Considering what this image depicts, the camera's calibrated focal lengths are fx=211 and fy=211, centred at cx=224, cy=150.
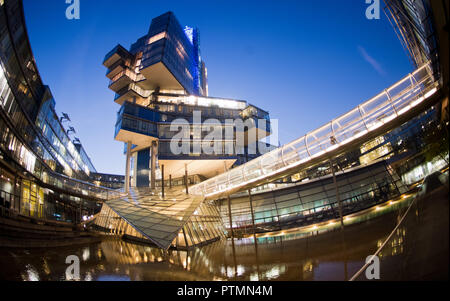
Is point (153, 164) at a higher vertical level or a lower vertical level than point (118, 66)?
lower

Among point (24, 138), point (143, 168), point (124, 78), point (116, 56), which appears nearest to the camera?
point (24, 138)

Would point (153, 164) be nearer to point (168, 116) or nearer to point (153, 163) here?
point (153, 163)

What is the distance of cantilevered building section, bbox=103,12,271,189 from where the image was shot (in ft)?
153

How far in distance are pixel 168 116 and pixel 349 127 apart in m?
47.1

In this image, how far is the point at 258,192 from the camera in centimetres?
3319

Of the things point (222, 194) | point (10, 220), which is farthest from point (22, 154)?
point (222, 194)

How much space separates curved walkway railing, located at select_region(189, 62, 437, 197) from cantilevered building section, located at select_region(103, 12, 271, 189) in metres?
24.5

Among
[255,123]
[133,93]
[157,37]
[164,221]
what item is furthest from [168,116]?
[164,221]

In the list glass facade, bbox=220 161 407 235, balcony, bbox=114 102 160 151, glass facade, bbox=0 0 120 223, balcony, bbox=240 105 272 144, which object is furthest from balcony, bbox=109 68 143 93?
glass facade, bbox=220 161 407 235

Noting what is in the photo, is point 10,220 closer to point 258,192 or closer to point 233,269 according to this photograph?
point 233,269

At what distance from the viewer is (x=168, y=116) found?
54.9 metres

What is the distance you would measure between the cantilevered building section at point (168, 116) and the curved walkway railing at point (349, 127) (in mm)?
24450

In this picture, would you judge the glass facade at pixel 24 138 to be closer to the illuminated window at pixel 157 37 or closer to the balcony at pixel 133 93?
the balcony at pixel 133 93

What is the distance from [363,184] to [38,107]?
4605 cm
